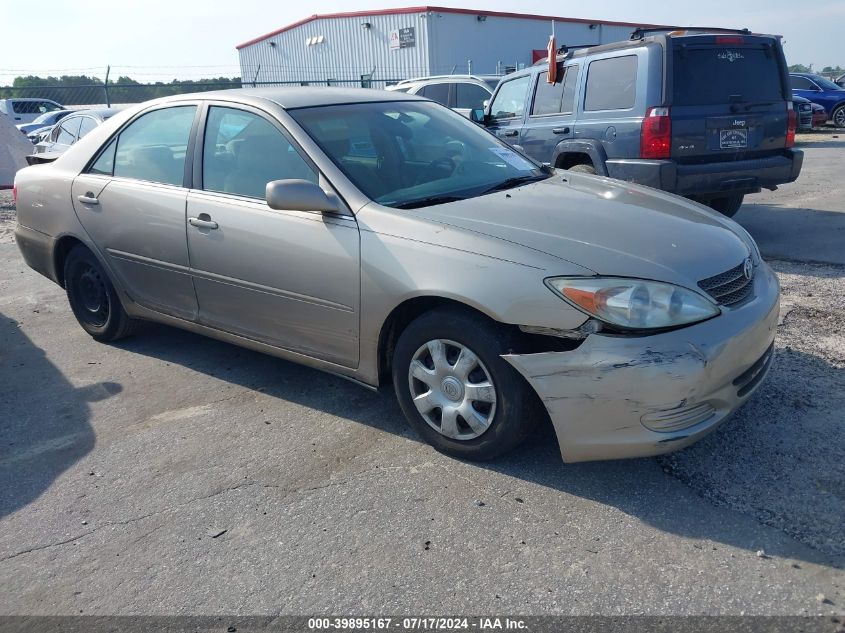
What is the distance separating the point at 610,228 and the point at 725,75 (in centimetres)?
449

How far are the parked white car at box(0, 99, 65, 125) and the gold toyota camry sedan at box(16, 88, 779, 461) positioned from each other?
2061 centimetres

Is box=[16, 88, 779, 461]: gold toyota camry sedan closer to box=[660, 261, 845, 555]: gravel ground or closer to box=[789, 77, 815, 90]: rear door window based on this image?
box=[660, 261, 845, 555]: gravel ground

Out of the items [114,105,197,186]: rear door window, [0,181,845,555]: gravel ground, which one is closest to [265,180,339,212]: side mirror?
[114,105,197,186]: rear door window

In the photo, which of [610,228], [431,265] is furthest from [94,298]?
[610,228]

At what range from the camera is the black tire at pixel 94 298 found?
5.15m

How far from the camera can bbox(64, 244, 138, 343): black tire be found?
5.15 metres

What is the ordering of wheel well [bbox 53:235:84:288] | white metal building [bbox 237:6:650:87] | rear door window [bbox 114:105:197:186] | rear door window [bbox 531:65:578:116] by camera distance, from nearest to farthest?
rear door window [bbox 114:105:197:186]
wheel well [bbox 53:235:84:288]
rear door window [bbox 531:65:578:116]
white metal building [bbox 237:6:650:87]

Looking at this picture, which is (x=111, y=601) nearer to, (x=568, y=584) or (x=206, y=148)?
(x=568, y=584)

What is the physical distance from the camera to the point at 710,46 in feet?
22.7

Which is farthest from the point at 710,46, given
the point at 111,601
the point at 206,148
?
the point at 111,601

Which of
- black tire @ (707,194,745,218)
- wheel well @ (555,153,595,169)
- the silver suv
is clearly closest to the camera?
wheel well @ (555,153,595,169)

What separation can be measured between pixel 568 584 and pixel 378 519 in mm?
837

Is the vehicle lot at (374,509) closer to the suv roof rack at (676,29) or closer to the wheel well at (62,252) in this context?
the wheel well at (62,252)

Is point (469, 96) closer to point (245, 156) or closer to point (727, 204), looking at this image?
point (727, 204)
